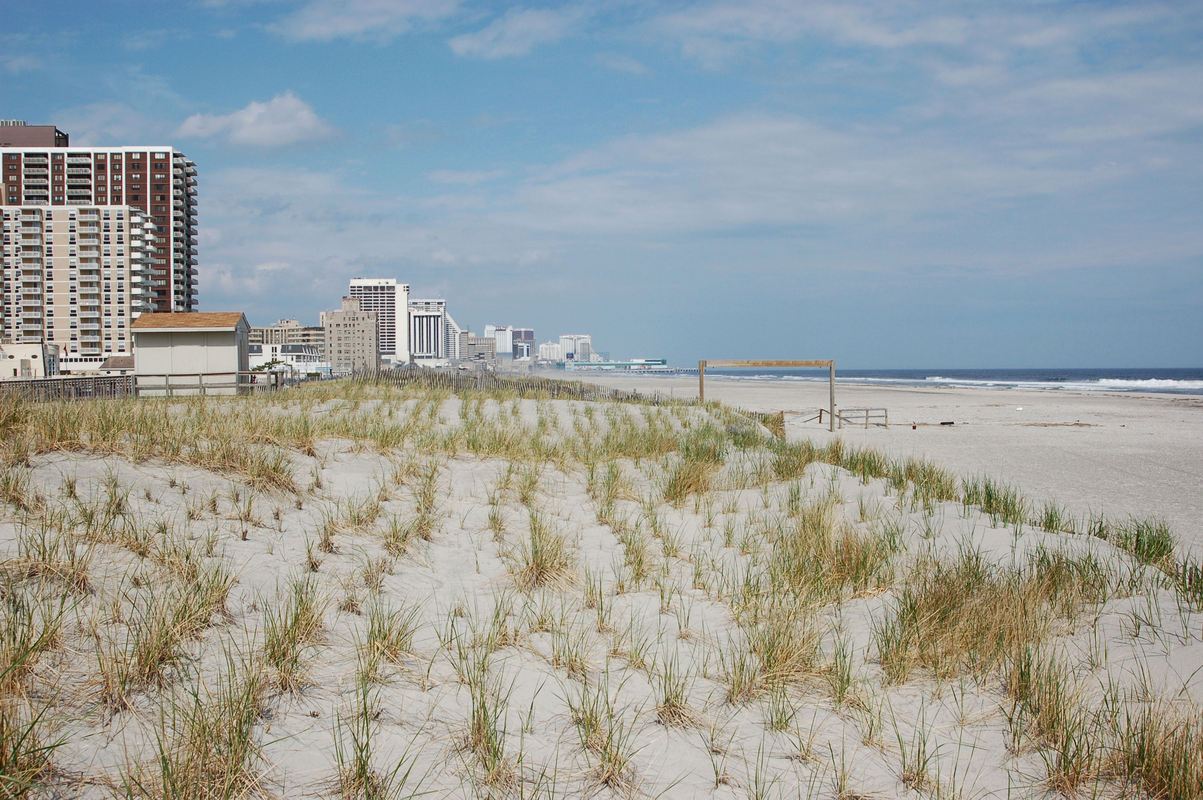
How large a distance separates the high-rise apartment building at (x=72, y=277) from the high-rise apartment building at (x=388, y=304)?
204 feet

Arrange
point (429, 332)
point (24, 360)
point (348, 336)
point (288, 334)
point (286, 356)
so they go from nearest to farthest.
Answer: point (24, 360) < point (286, 356) < point (348, 336) < point (288, 334) < point (429, 332)

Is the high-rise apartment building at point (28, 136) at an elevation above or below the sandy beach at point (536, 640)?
above

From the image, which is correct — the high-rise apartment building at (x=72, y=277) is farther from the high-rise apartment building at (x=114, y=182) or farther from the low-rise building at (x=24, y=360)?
the low-rise building at (x=24, y=360)

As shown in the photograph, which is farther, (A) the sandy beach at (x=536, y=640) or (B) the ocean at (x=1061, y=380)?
(B) the ocean at (x=1061, y=380)

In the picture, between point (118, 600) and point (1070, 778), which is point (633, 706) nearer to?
point (1070, 778)

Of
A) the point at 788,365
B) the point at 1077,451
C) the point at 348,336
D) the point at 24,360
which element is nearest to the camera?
the point at 1077,451

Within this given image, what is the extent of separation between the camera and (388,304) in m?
167

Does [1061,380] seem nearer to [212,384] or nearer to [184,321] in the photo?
[184,321]

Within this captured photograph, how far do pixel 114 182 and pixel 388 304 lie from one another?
72.9 m

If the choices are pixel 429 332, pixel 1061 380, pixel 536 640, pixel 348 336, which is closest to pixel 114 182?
pixel 348 336

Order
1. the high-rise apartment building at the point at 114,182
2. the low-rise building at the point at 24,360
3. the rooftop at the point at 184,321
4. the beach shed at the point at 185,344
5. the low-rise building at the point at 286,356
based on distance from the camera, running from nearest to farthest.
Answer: the rooftop at the point at 184,321 → the beach shed at the point at 185,344 → the low-rise building at the point at 24,360 → the low-rise building at the point at 286,356 → the high-rise apartment building at the point at 114,182

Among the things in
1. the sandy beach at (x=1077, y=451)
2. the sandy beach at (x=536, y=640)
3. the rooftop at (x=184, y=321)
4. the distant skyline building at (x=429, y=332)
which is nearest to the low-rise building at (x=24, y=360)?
the rooftop at (x=184, y=321)

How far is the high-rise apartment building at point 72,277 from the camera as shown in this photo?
271 feet

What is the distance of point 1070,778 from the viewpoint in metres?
2.51
